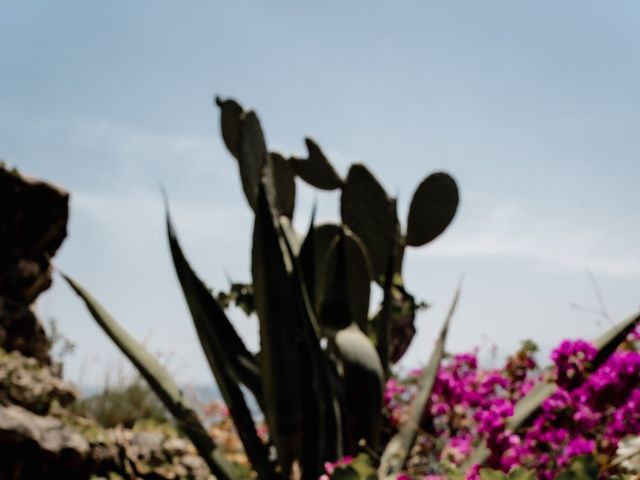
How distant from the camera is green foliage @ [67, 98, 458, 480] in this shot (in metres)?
2.80

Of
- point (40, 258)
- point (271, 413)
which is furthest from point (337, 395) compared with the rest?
point (40, 258)

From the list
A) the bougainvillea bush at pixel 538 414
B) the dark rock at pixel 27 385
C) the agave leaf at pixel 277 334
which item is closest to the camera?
the bougainvillea bush at pixel 538 414

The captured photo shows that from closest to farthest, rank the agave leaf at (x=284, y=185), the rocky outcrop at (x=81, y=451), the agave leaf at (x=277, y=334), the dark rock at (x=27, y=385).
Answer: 1. the agave leaf at (x=277, y=334)
2. the agave leaf at (x=284, y=185)
3. the rocky outcrop at (x=81, y=451)
4. the dark rock at (x=27, y=385)

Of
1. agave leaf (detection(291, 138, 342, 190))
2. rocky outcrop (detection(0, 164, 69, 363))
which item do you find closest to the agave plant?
agave leaf (detection(291, 138, 342, 190))

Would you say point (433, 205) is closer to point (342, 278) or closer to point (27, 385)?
point (342, 278)

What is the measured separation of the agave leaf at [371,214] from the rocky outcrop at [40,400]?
4.61ft

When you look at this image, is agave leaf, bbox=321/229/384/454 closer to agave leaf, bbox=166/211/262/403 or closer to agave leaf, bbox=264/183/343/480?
A: agave leaf, bbox=264/183/343/480

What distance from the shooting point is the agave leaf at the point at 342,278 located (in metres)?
2.93

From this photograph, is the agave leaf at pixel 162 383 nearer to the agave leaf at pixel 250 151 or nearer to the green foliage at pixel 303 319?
the green foliage at pixel 303 319

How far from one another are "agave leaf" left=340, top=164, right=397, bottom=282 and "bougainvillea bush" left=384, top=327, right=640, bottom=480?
2.08 feet

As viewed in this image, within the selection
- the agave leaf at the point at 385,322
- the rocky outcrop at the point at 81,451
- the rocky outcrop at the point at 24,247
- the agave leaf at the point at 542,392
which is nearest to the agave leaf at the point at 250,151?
the agave leaf at the point at 385,322

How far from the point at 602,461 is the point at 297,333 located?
1215mm

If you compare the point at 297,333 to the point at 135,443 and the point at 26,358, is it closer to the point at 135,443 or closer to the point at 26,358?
the point at 135,443

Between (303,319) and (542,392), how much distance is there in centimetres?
103
